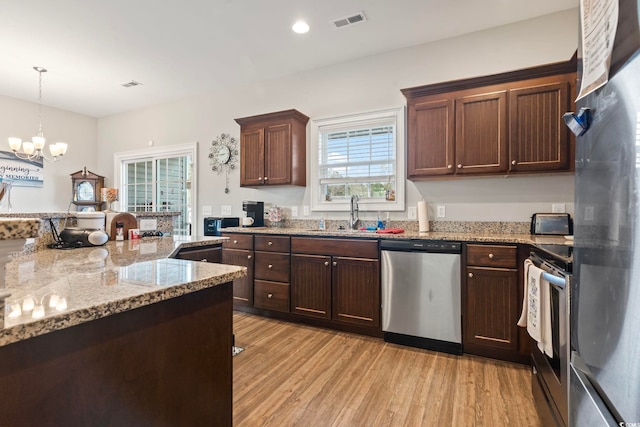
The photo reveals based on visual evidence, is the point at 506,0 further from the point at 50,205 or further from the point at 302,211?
the point at 50,205

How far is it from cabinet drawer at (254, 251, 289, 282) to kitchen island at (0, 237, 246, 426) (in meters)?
1.95

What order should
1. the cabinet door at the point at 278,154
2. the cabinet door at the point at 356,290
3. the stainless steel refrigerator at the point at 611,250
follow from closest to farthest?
1. the stainless steel refrigerator at the point at 611,250
2. the cabinet door at the point at 356,290
3. the cabinet door at the point at 278,154

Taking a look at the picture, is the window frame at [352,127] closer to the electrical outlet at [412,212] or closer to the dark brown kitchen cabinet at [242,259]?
the electrical outlet at [412,212]

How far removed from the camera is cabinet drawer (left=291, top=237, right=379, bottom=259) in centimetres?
279

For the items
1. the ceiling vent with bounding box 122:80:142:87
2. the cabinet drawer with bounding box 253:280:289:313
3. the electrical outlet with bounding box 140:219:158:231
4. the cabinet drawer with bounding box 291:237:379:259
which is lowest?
the cabinet drawer with bounding box 253:280:289:313

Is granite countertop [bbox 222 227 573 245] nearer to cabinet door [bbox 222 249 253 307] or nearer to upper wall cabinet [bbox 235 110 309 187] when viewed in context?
cabinet door [bbox 222 249 253 307]

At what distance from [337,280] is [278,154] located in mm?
1595

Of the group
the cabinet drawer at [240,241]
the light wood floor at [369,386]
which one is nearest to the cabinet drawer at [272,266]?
the cabinet drawer at [240,241]

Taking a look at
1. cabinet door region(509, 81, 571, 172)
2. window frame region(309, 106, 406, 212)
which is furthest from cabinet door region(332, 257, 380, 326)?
cabinet door region(509, 81, 571, 172)

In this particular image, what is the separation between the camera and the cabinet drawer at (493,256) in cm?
232

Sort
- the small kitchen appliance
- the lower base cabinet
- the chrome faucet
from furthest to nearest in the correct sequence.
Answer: the small kitchen appliance, the chrome faucet, the lower base cabinet

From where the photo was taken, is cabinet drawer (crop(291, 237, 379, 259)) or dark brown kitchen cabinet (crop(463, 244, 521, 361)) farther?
cabinet drawer (crop(291, 237, 379, 259))

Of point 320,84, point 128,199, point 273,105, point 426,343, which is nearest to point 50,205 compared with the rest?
point 128,199

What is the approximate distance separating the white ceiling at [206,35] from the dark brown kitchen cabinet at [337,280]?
201 cm
